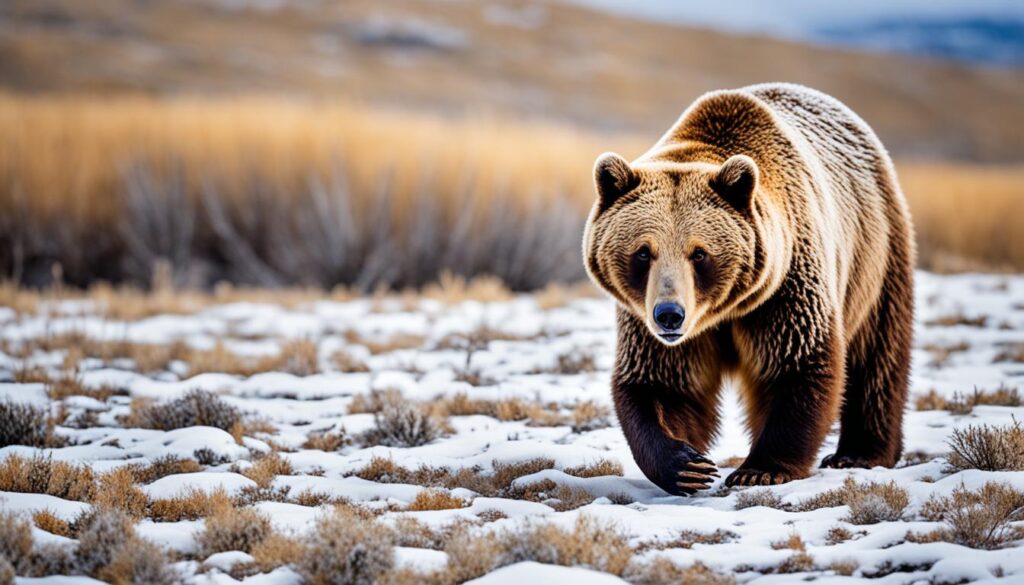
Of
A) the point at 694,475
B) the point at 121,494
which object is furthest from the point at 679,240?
the point at 121,494

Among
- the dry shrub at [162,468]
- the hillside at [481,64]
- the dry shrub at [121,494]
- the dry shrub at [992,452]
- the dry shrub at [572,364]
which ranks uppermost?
the hillside at [481,64]

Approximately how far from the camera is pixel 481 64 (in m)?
45.9

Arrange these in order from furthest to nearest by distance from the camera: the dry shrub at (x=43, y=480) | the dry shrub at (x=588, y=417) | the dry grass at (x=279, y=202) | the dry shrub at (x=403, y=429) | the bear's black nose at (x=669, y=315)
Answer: the dry grass at (x=279, y=202)
the dry shrub at (x=588, y=417)
the dry shrub at (x=403, y=429)
the dry shrub at (x=43, y=480)
the bear's black nose at (x=669, y=315)

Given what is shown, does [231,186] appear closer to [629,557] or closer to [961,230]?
[629,557]

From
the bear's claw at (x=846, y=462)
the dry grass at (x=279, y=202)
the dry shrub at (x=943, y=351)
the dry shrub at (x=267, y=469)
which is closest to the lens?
the dry shrub at (x=267, y=469)

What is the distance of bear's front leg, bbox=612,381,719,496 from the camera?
14.0 ft

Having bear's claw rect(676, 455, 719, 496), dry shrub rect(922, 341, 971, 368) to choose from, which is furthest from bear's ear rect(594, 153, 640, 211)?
dry shrub rect(922, 341, 971, 368)

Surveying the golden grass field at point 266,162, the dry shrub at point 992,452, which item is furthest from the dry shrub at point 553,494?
the golden grass field at point 266,162

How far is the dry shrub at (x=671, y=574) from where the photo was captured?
323 cm

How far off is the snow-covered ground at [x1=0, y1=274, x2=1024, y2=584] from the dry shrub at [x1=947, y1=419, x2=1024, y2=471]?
11 cm

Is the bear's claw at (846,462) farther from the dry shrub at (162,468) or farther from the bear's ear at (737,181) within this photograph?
the dry shrub at (162,468)

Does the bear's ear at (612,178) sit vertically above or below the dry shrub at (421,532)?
above

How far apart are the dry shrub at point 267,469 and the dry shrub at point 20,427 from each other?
1.29 m

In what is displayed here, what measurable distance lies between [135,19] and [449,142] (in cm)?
3330
